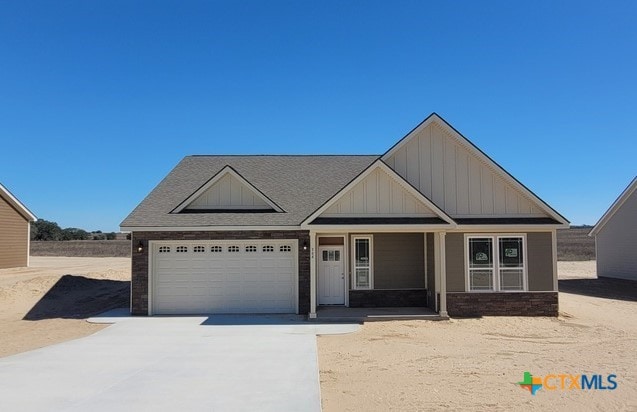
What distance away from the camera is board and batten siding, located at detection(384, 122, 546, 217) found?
1584 cm

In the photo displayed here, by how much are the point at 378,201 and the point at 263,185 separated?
206 inches

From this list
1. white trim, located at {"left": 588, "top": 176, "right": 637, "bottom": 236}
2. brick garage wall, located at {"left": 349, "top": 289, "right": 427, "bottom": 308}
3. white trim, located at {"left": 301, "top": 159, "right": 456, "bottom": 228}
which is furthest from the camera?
white trim, located at {"left": 588, "top": 176, "right": 637, "bottom": 236}

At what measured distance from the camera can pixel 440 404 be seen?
7172 mm

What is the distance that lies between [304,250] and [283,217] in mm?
1319

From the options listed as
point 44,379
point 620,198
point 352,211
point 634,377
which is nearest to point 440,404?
point 634,377

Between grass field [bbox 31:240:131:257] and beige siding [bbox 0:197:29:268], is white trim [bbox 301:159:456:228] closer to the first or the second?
beige siding [bbox 0:197:29:268]

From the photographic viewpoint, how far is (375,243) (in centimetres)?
1703

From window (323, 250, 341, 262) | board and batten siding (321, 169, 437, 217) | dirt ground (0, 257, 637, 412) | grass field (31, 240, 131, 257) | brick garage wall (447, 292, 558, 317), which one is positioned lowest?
dirt ground (0, 257, 637, 412)

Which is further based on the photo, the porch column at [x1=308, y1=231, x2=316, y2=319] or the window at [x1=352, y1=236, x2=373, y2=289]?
the window at [x1=352, y1=236, x2=373, y2=289]

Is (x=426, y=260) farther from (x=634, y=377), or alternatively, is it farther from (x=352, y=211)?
(x=634, y=377)

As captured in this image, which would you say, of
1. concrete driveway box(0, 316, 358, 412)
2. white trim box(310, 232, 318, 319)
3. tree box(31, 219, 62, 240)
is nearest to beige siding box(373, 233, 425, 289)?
white trim box(310, 232, 318, 319)

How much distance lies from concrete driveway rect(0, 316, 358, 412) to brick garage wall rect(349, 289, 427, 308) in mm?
3272

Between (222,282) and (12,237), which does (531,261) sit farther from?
(12,237)

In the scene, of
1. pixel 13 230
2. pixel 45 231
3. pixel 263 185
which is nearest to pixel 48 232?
pixel 45 231
